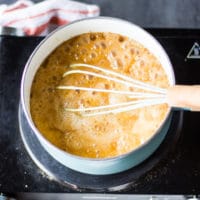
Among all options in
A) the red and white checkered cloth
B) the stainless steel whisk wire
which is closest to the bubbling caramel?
the stainless steel whisk wire

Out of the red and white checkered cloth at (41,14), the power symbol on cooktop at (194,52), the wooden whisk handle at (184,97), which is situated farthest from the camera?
the red and white checkered cloth at (41,14)

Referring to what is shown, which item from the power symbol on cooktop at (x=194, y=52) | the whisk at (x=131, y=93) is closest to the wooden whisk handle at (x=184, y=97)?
the whisk at (x=131, y=93)

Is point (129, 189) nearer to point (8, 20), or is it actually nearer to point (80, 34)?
point (80, 34)

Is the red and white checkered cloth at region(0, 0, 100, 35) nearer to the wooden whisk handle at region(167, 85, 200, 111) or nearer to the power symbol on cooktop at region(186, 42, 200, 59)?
the power symbol on cooktop at region(186, 42, 200, 59)

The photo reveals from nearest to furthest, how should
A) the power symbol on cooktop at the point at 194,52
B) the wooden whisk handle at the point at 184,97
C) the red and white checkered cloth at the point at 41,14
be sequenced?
the wooden whisk handle at the point at 184,97 → the power symbol on cooktop at the point at 194,52 → the red and white checkered cloth at the point at 41,14

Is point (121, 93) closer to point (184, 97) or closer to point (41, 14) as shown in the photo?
point (184, 97)

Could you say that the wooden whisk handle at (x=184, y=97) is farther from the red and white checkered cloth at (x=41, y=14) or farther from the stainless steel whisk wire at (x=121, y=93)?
the red and white checkered cloth at (x=41, y=14)

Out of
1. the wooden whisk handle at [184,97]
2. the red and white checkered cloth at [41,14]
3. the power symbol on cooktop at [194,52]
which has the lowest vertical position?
the wooden whisk handle at [184,97]
